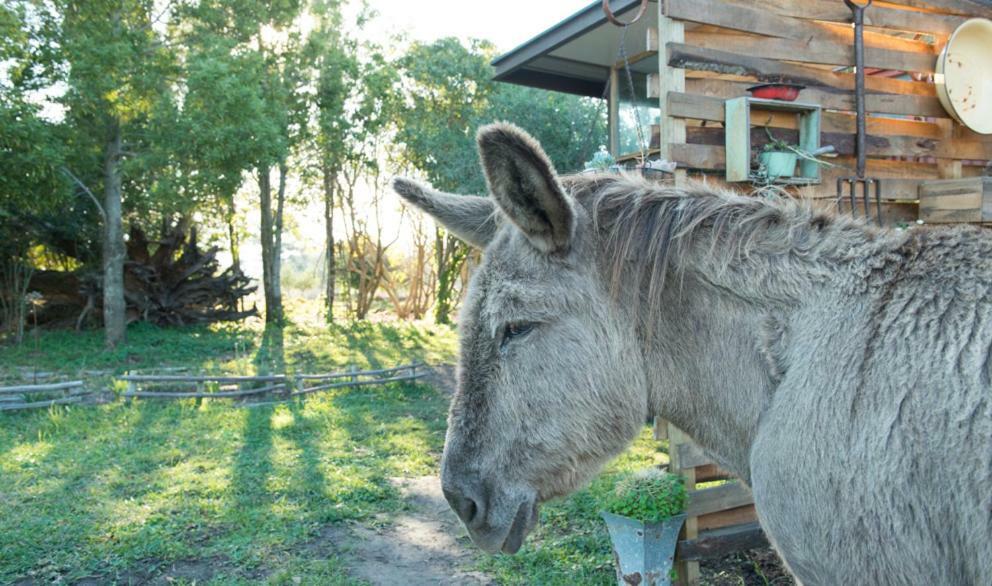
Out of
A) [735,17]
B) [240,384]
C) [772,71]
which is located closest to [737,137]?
[772,71]

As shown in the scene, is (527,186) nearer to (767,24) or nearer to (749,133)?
(749,133)

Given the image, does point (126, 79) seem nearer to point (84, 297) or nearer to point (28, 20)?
point (28, 20)

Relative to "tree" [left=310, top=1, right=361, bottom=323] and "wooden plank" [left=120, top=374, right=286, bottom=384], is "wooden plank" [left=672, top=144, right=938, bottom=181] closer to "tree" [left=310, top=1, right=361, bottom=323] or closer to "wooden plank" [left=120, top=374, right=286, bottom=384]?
"wooden plank" [left=120, top=374, right=286, bottom=384]

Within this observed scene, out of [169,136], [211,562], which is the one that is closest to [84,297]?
[169,136]

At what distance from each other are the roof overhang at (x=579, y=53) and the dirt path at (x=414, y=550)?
529cm

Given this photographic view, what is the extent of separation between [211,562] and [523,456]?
4164 mm

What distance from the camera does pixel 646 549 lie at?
4176 millimetres

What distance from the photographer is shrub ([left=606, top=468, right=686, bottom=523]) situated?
4.10 m

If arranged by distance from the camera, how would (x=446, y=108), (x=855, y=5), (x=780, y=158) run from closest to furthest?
1. (x=780, y=158)
2. (x=855, y=5)
3. (x=446, y=108)

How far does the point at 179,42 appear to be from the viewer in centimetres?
1470

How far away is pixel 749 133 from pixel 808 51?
922 mm

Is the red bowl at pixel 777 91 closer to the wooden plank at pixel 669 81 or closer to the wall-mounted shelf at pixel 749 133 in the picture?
the wall-mounted shelf at pixel 749 133

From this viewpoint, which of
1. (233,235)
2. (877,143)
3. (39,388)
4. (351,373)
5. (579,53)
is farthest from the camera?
(233,235)

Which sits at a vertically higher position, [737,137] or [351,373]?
[737,137]
